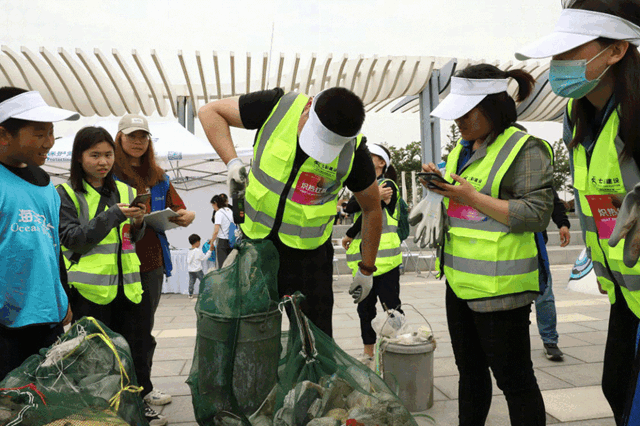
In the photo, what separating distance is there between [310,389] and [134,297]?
141 centimetres

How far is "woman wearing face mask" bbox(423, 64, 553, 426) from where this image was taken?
187 centimetres

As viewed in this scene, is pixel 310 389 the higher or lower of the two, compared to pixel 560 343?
higher

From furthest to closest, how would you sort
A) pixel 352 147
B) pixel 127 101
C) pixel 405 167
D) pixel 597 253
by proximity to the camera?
pixel 405 167, pixel 127 101, pixel 352 147, pixel 597 253

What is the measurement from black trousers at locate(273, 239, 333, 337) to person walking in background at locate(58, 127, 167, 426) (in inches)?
36.0

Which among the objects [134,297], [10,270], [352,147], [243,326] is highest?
[352,147]

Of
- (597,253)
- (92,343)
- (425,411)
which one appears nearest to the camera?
(597,253)

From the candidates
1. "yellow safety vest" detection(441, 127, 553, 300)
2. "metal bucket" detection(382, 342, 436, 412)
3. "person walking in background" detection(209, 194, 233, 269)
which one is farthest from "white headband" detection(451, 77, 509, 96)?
"person walking in background" detection(209, 194, 233, 269)

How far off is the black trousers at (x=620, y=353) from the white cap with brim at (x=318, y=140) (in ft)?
3.82

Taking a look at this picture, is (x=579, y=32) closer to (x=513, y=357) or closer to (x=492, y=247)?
(x=492, y=247)

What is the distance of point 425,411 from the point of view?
2.87 meters

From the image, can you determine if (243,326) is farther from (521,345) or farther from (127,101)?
(127,101)

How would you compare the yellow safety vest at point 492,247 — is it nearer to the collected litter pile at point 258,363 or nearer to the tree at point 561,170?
the collected litter pile at point 258,363

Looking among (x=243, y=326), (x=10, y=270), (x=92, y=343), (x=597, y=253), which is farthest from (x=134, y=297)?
(x=597, y=253)

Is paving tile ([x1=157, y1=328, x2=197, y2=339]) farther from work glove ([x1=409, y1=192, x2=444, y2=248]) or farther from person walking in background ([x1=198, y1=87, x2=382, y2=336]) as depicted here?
work glove ([x1=409, y1=192, x2=444, y2=248])
